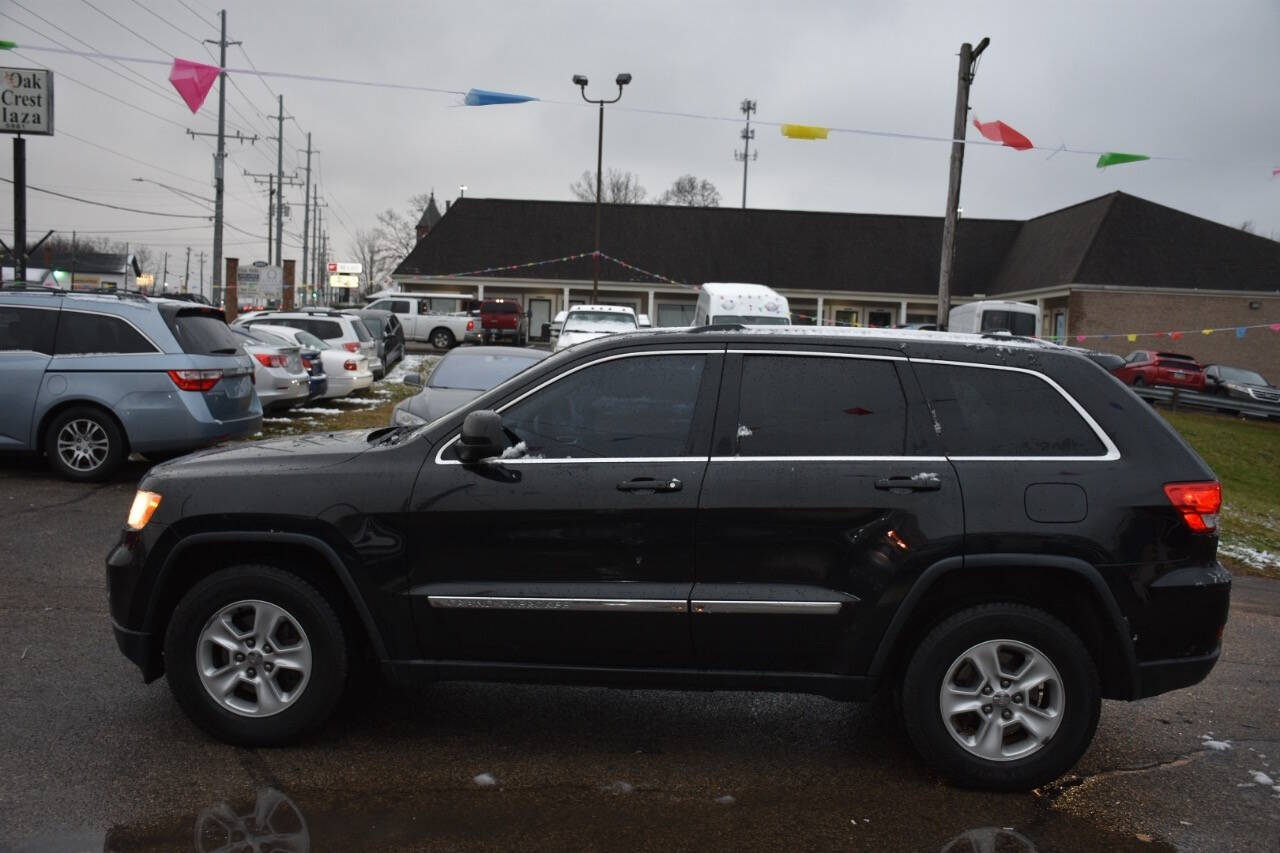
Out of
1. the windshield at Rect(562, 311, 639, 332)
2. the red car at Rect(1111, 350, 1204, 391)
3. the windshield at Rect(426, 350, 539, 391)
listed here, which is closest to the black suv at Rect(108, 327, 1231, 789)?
the windshield at Rect(426, 350, 539, 391)

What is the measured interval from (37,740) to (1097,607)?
14.5 ft

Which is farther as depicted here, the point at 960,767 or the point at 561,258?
the point at 561,258

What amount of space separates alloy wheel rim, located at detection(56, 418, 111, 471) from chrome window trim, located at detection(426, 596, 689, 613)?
767 cm

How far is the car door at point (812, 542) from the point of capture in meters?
4.25

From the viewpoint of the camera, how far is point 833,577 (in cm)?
427

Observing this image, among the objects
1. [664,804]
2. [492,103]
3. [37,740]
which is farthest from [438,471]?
[492,103]

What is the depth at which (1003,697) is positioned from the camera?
14.2 ft

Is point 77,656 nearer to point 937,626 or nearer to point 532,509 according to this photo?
point 532,509

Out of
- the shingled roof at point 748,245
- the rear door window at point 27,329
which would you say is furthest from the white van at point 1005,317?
the rear door window at point 27,329

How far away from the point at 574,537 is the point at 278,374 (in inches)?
490

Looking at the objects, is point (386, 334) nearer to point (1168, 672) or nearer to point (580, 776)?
point (580, 776)

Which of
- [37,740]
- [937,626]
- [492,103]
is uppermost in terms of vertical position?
[492,103]

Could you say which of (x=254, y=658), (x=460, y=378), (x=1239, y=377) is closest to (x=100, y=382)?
(x=460, y=378)

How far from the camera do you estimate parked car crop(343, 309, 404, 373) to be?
93.4 feet
